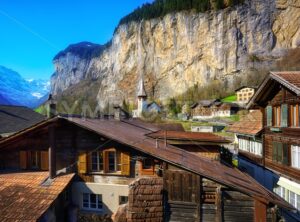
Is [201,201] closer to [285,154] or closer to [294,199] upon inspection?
[294,199]

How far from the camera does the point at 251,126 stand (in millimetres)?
A: 25938

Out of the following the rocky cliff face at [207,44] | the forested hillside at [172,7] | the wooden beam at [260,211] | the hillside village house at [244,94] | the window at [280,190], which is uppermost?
the forested hillside at [172,7]

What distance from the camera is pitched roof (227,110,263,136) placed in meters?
24.2

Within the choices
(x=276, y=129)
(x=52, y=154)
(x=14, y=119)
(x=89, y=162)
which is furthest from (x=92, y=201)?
(x=14, y=119)

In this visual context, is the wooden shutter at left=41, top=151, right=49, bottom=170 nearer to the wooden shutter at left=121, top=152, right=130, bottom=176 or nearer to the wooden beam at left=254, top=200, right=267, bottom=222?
the wooden shutter at left=121, top=152, right=130, bottom=176

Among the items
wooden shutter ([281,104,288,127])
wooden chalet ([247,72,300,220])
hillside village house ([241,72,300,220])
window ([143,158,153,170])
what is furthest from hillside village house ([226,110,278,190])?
window ([143,158,153,170])

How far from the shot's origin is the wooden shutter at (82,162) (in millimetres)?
14016

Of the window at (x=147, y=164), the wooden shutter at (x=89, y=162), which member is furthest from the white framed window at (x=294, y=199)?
the wooden shutter at (x=89, y=162)

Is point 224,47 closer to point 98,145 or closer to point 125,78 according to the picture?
point 125,78

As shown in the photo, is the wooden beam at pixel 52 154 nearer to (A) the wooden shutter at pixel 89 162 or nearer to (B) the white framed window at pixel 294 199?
(A) the wooden shutter at pixel 89 162

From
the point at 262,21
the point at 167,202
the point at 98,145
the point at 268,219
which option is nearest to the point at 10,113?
the point at 98,145

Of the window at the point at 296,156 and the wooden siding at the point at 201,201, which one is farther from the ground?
Answer: the window at the point at 296,156

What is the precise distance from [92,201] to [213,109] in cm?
8602

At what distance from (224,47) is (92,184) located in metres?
117
